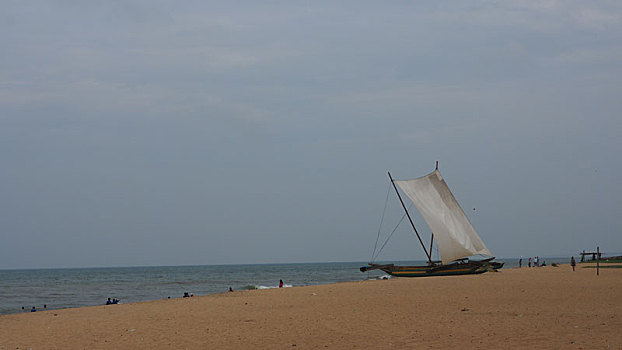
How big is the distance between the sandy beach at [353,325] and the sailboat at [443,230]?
22841mm

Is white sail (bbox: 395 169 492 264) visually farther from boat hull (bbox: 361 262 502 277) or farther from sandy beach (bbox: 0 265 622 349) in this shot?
sandy beach (bbox: 0 265 622 349)

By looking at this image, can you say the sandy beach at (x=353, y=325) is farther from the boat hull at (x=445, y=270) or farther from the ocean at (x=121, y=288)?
the boat hull at (x=445, y=270)

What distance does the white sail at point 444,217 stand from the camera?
44.3 meters

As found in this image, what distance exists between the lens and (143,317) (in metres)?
17.7

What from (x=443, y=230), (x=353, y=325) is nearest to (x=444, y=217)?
(x=443, y=230)

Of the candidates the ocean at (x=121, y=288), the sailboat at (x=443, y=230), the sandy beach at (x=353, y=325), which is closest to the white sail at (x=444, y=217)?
the sailboat at (x=443, y=230)

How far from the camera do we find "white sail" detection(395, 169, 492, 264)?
145ft

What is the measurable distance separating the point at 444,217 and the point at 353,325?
3328cm

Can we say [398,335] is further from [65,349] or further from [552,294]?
[552,294]

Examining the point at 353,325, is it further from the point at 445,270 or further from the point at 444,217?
the point at 444,217

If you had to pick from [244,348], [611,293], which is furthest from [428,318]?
[611,293]

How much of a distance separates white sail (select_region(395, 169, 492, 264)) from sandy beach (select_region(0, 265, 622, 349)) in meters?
23.0

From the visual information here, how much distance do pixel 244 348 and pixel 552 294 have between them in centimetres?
1376

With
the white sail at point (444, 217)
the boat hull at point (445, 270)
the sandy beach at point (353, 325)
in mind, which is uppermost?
the white sail at point (444, 217)
